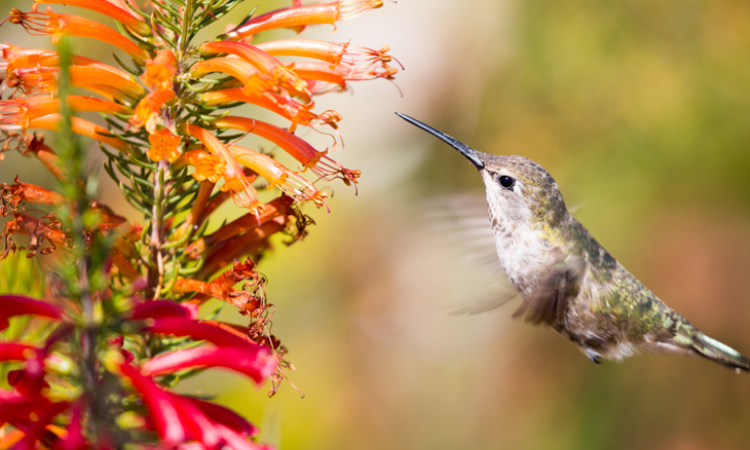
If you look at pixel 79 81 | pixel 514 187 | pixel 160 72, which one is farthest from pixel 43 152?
pixel 514 187

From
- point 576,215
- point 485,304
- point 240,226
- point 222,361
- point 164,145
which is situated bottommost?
A: point 576,215

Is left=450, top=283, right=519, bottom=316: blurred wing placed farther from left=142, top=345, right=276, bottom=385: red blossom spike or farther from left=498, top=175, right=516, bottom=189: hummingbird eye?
left=142, top=345, right=276, bottom=385: red blossom spike

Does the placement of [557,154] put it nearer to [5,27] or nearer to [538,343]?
[538,343]

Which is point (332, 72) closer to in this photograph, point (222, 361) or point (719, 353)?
point (222, 361)

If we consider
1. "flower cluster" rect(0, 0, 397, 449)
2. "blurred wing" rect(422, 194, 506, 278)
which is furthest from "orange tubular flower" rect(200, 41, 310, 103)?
"blurred wing" rect(422, 194, 506, 278)

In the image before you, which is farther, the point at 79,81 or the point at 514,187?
the point at 514,187

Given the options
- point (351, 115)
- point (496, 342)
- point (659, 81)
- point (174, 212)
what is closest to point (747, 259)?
point (659, 81)

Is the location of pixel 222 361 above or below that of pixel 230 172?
below
